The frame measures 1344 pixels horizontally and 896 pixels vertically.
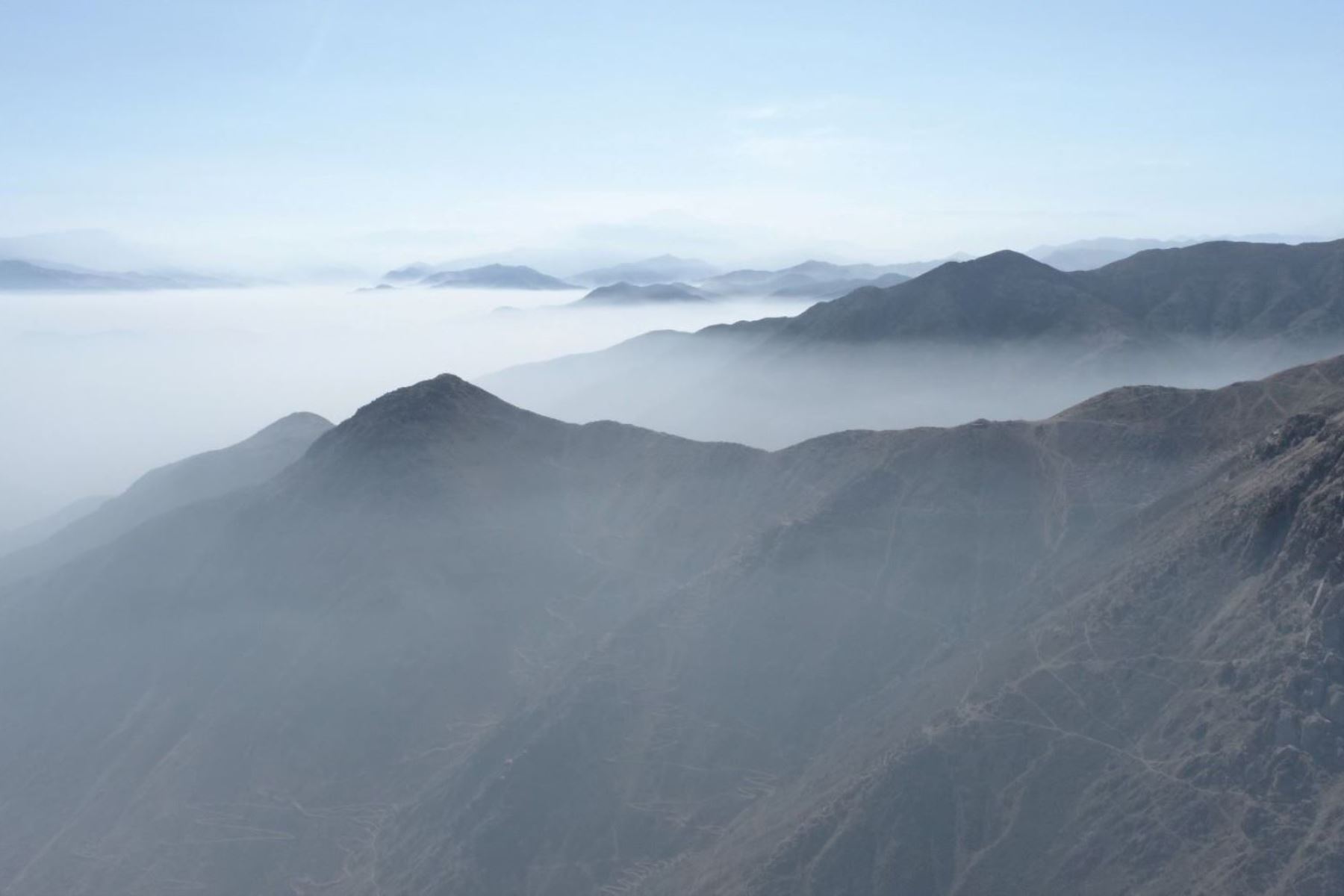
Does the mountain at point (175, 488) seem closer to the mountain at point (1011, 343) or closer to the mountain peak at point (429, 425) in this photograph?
A: the mountain peak at point (429, 425)

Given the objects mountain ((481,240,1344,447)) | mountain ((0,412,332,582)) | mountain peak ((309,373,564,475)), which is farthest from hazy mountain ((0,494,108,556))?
mountain peak ((309,373,564,475))

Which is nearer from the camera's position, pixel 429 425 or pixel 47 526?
pixel 429 425

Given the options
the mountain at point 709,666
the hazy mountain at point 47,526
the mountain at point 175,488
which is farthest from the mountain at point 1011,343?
the mountain at point 709,666

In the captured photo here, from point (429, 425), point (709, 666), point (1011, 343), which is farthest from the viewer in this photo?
point (1011, 343)

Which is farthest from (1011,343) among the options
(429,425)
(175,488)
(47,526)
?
(47,526)

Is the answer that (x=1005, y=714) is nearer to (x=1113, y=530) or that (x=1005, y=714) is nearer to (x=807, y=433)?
(x=1113, y=530)

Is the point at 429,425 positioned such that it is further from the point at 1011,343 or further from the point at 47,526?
the point at 47,526
